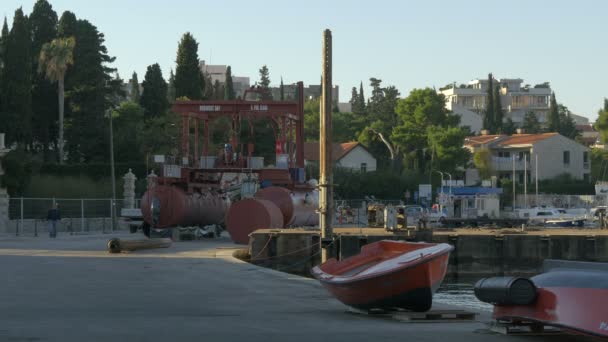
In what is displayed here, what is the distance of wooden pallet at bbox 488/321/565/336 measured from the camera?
15750 mm

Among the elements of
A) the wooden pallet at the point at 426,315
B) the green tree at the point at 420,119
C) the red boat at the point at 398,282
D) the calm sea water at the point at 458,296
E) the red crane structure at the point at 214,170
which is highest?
the green tree at the point at 420,119

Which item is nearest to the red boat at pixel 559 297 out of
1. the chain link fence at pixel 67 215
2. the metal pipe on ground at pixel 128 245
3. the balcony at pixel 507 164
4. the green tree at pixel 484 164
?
the metal pipe on ground at pixel 128 245

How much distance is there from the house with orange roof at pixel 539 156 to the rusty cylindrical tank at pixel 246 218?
78.2m

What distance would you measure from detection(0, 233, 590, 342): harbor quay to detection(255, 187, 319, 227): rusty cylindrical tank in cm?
1757

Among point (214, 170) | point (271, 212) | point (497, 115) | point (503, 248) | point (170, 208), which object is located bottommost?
point (503, 248)

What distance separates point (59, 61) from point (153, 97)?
2062 centimetres

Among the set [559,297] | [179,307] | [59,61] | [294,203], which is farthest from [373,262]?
[59,61]

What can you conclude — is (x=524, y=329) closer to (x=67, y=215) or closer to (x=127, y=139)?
(x=67, y=215)

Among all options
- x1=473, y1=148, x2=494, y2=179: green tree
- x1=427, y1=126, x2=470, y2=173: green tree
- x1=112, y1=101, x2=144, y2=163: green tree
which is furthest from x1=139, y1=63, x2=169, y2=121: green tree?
x1=473, y1=148, x2=494, y2=179: green tree

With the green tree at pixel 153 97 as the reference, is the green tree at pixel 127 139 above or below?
below

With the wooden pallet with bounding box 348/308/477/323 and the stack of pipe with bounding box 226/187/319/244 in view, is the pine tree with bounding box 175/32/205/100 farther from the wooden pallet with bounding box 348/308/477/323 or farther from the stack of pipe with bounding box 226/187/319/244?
the wooden pallet with bounding box 348/308/477/323

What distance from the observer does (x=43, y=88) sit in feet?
296

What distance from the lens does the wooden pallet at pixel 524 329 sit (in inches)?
620

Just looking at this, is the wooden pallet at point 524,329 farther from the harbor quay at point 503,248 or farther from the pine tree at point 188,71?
the pine tree at point 188,71
